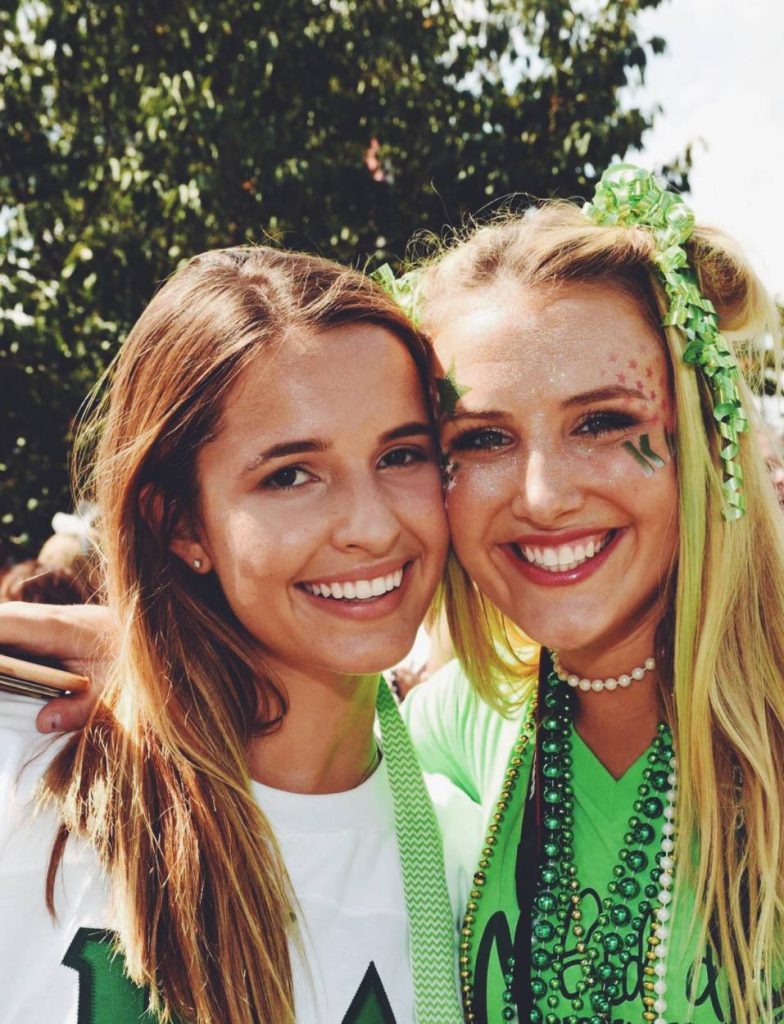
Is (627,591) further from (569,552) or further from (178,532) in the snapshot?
(178,532)

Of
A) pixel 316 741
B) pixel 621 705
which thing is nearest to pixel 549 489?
pixel 621 705

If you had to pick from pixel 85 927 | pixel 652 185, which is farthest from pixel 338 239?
pixel 85 927

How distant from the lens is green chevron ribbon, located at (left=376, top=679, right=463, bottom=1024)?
1850 mm

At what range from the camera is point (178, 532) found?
6.86 feet

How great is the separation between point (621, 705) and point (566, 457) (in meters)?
A: 0.59

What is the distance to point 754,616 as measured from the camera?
6.73ft

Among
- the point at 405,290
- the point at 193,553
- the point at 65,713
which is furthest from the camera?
the point at 405,290

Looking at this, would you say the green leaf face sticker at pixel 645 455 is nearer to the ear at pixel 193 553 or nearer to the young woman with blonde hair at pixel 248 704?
the young woman with blonde hair at pixel 248 704

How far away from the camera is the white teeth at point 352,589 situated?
1974 millimetres

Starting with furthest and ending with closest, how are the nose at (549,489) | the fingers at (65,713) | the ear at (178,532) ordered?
the ear at (178,532), the nose at (549,489), the fingers at (65,713)

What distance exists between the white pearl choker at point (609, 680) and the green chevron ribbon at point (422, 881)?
0.39m

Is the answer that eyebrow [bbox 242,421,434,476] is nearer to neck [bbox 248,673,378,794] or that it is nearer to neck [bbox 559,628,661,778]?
neck [bbox 248,673,378,794]

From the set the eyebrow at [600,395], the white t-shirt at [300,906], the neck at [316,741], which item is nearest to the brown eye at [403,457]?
the eyebrow at [600,395]

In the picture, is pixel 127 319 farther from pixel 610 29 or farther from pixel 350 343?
pixel 350 343
